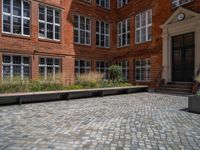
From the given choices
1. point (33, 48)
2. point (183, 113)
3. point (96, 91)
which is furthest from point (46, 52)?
point (183, 113)

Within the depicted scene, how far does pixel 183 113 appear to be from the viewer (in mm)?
7480

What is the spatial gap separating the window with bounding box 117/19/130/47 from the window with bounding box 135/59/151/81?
264 centimetres

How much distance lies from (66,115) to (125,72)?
44.9ft

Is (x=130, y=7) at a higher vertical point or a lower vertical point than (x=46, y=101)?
higher

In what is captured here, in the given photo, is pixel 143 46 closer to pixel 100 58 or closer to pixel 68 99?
pixel 100 58

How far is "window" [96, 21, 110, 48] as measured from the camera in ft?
66.7

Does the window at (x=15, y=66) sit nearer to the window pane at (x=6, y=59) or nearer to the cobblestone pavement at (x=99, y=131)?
the window pane at (x=6, y=59)

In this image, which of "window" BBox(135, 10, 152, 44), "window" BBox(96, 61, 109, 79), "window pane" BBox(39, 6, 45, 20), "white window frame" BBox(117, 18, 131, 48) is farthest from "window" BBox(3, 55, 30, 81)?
"window" BBox(135, 10, 152, 44)

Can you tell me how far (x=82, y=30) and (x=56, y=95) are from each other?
9281mm

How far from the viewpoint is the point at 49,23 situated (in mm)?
16641

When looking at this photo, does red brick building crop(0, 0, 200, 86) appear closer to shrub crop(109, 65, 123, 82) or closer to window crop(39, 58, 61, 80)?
window crop(39, 58, 61, 80)

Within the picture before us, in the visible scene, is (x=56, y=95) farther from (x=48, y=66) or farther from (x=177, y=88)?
(x=177, y=88)

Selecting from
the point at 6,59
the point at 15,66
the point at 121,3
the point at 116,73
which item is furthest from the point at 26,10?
the point at 121,3

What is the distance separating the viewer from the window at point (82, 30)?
60.8 feet
